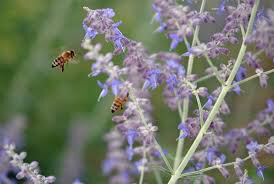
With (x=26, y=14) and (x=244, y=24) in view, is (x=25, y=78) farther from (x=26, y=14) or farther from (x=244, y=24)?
(x=244, y=24)

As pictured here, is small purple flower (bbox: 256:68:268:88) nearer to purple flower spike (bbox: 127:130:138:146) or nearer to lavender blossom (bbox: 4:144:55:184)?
purple flower spike (bbox: 127:130:138:146)

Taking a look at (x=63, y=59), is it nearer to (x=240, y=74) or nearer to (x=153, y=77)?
(x=153, y=77)

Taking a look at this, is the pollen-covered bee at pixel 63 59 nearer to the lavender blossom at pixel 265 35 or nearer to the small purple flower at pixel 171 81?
the small purple flower at pixel 171 81

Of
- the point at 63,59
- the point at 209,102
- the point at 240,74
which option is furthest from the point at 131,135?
the point at 63,59

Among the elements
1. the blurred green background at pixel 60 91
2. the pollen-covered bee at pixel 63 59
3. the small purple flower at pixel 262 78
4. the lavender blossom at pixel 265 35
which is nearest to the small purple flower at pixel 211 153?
the small purple flower at pixel 262 78

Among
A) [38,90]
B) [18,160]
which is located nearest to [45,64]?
[38,90]
